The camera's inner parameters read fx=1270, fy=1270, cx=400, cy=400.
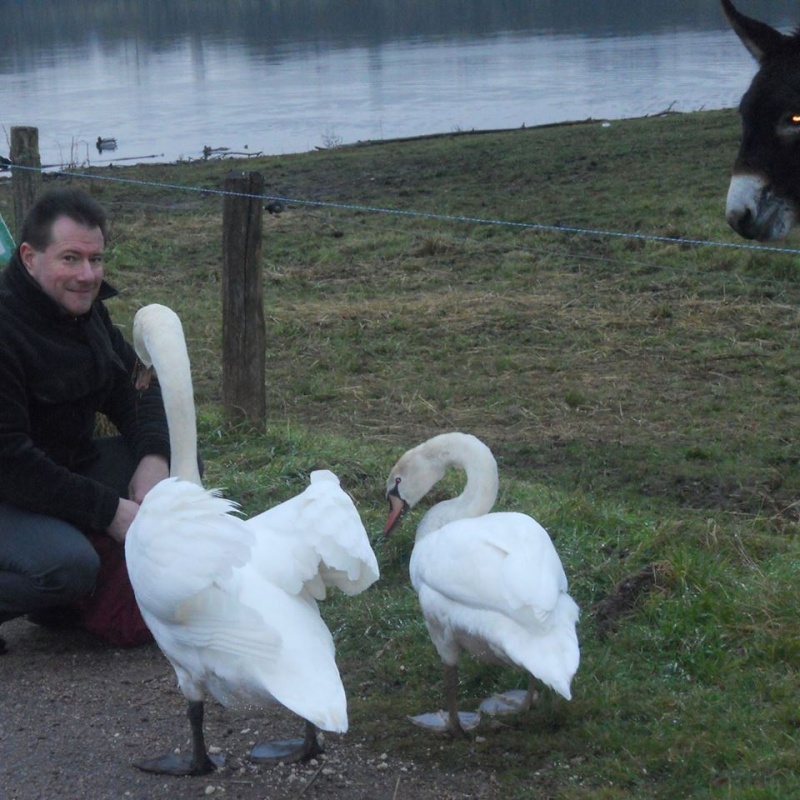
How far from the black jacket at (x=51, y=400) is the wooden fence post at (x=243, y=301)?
1747 millimetres

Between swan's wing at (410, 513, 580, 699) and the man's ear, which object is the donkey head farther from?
the man's ear

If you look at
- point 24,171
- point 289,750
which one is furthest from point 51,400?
point 24,171

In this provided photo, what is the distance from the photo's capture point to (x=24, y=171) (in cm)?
707

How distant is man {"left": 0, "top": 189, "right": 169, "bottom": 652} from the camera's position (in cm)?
455

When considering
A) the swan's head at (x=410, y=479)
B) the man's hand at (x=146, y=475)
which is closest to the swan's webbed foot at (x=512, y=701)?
the swan's head at (x=410, y=479)

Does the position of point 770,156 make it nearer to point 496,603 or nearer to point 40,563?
point 496,603

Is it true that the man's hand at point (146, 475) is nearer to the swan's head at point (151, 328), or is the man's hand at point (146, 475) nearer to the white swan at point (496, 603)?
the swan's head at point (151, 328)

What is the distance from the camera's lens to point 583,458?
6.72 meters

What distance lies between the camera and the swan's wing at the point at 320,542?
3908 mm

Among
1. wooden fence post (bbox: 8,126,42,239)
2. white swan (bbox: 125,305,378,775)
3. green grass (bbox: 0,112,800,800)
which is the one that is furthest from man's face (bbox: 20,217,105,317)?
wooden fence post (bbox: 8,126,42,239)

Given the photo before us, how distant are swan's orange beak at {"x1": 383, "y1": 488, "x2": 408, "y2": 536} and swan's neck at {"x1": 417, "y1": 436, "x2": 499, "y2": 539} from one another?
8.1 inches

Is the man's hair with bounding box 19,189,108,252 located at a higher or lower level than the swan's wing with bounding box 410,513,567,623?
higher

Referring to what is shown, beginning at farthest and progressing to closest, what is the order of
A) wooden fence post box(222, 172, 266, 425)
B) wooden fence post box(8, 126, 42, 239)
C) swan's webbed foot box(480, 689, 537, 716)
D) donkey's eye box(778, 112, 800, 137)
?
1. wooden fence post box(8, 126, 42, 239)
2. wooden fence post box(222, 172, 266, 425)
3. donkey's eye box(778, 112, 800, 137)
4. swan's webbed foot box(480, 689, 537, 716)

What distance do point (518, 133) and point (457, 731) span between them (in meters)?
14.6
